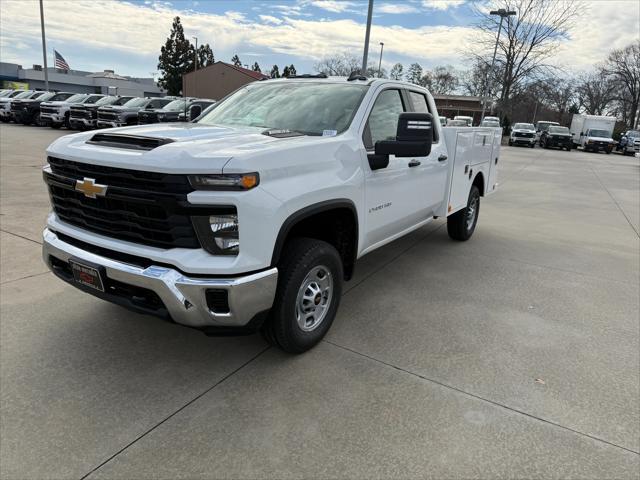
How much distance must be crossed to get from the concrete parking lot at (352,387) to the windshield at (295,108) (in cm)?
163

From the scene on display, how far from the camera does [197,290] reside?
98.3 inches

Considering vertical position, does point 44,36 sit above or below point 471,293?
above

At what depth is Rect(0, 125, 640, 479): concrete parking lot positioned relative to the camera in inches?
94.2

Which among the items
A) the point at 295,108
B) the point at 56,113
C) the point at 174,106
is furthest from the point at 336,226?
the point at 56,113

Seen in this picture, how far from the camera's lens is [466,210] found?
6465mm

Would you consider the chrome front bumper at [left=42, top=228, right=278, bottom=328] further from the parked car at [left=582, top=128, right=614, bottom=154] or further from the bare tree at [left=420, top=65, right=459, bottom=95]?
the bare tree at [left=420, top=65, right=459, bottom=95]

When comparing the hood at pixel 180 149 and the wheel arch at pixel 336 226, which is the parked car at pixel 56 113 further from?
the wheel arch at pixel 336 226

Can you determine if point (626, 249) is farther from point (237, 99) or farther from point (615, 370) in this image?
point (237, 99)

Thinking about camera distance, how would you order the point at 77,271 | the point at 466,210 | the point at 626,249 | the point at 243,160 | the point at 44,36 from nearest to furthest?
the point at 243,160
the point at 77,271
the point at 466,210
the point at 626,249
the point at 44,36

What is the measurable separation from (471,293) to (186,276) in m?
3.15

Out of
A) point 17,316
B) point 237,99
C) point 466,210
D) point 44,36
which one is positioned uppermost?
point 44,36

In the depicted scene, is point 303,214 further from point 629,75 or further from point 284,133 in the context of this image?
point 629,75

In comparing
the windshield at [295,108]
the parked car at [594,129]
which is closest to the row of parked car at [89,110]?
the windshield at [295,108]

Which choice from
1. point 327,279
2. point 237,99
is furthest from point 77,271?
point 237,99
